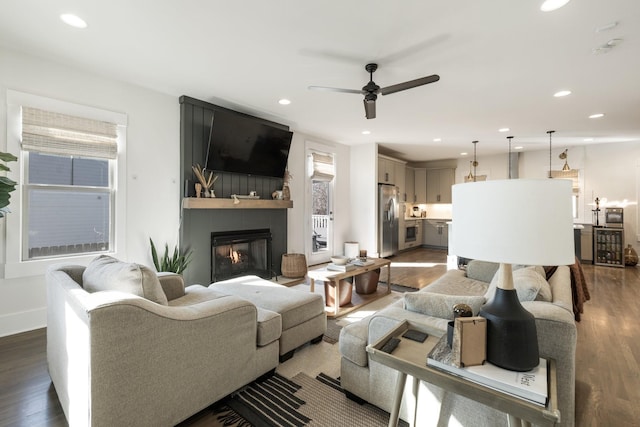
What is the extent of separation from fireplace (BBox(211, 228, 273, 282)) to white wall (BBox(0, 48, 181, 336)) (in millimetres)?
601

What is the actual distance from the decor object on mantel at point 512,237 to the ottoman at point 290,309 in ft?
4.77

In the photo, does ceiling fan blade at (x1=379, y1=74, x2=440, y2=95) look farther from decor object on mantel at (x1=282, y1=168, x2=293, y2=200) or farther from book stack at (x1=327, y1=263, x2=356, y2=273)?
decor object on mantel at (x1=282, y1=168, x2=293, y2=200)

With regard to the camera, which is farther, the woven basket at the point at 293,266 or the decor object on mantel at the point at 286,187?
the decor object on mantel at the point at 286,187

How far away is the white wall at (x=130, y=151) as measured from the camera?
276 cm

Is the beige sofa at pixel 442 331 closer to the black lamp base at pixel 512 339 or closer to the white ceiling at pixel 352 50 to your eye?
the black lamp base at pixel 512 339

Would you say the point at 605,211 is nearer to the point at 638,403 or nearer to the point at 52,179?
the point at 638,403

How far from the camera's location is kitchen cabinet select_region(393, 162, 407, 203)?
7.74 metres

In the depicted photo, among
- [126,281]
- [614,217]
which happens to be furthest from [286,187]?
[614,217]

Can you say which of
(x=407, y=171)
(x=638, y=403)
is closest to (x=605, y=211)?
(x=407, y=171)

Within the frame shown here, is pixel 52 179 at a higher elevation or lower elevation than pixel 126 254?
higher

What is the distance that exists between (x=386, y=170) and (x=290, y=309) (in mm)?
5627

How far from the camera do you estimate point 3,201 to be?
6.80 feet

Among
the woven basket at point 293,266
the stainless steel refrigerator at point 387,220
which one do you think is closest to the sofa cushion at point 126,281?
the woven basket at point 293,266

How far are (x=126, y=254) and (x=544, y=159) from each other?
→ 27.8ft
